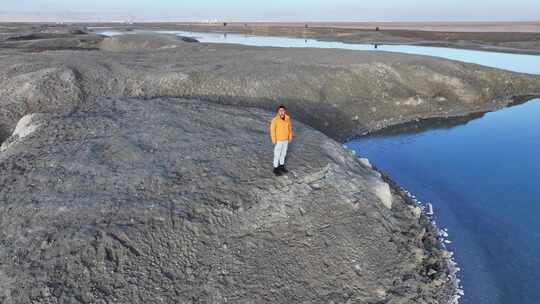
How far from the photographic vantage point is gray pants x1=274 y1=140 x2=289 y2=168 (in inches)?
688

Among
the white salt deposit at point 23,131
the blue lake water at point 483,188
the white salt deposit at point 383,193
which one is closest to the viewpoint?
the blue lake water at point 483,188

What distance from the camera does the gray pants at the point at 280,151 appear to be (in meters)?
17.5

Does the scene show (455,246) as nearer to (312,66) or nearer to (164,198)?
(164,198)

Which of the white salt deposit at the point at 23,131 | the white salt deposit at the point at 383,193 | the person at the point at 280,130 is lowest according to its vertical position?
the white salt deposit at the point at 383,193

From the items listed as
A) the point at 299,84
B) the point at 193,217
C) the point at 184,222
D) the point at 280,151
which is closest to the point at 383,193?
the point at 280,151

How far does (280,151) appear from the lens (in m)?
17.8

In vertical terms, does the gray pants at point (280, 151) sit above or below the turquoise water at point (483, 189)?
above

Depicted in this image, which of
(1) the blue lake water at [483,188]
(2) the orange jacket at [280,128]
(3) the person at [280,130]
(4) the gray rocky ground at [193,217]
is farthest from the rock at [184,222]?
(1) the blue lake water at [483,188]

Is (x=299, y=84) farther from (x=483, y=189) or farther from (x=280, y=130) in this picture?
(x=280, y=130)

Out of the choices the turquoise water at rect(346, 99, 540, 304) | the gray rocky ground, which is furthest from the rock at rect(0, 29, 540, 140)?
the gray rocky ground

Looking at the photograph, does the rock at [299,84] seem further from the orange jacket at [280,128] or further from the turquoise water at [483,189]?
the orange jacket at [280,128]

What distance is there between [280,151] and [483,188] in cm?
1500

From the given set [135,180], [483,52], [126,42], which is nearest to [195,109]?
[135,180]

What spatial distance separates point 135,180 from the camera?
56.7ft
